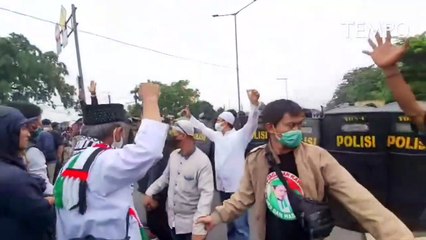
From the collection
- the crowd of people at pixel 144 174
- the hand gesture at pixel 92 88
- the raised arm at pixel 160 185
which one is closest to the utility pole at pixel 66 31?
the raised arm at pixel 160 185

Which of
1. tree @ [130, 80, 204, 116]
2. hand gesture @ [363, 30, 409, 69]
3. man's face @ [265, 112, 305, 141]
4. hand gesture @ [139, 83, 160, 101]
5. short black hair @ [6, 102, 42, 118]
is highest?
hand gesture @ [363, 30, 409, 69]

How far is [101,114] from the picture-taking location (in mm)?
3639

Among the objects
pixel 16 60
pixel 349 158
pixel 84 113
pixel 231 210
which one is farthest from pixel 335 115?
pixel 16 60

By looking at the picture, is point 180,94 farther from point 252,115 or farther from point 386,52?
point 386,52

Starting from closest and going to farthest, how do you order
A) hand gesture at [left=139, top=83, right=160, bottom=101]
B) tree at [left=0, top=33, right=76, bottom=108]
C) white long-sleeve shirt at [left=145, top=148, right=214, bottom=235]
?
1. hand gesture at [left=139, top=83, right=160, bottom=101]
2. white long-sleeve shirt at [left=145, top=148, right=214, bottom=235]
3. tree at [left=0, top=33, right=76, bottom=108]

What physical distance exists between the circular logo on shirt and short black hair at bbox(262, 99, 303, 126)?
0.34 metres

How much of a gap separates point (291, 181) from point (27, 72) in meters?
49.1

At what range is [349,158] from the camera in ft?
23.4

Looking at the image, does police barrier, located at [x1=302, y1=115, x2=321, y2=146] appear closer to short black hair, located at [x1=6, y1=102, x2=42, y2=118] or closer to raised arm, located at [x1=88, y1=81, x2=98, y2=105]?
short black hair, located at [x1=6, y1=102, x2=42, y2=118]

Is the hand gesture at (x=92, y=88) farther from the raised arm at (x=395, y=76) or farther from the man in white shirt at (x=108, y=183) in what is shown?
the raised arm at (x=395, y=76)

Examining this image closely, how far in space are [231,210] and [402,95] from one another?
1.38 m

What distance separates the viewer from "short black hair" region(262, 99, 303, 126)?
12.0 ft

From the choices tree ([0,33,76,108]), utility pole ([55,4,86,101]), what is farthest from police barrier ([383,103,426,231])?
tree ([0,33,76,108])

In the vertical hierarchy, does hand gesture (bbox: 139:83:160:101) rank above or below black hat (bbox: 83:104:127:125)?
above
